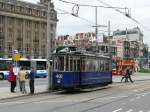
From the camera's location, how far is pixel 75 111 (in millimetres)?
18250

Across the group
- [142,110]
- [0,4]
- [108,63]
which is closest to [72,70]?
[108,63]

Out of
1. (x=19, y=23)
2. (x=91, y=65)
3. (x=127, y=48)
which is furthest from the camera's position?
(x=127, y=48)

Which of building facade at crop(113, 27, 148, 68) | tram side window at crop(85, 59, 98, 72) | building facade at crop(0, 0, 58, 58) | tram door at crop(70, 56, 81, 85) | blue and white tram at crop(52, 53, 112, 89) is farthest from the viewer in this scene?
building facade at crop(113, 27, 148, 68)

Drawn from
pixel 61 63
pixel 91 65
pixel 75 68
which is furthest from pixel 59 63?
pixel 91 65

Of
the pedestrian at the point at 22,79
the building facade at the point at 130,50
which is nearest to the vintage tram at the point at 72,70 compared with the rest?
the pedestrian at the point at 22,79

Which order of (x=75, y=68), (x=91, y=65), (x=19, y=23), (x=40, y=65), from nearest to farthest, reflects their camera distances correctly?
(x=75, y=68) < (x=91, y=65) < (x=40, y=65) < (x=19, y=23)

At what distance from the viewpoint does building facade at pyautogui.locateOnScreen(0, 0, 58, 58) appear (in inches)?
5113

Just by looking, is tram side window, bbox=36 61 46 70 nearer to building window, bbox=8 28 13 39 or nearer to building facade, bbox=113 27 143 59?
building window, bbox=8 28 13 39

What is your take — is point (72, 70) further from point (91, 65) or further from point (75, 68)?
point (91, 65)

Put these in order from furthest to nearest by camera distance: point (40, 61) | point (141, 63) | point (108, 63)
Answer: point (141, 63) < point (40, 61) < point (108, 63)

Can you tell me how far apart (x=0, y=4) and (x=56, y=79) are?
9964 cm

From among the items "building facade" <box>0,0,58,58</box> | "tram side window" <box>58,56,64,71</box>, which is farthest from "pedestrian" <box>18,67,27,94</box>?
"building facade" <box>0,0,58,58</box>

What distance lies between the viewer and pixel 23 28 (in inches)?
5404

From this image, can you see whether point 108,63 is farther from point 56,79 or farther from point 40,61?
point 40,61
